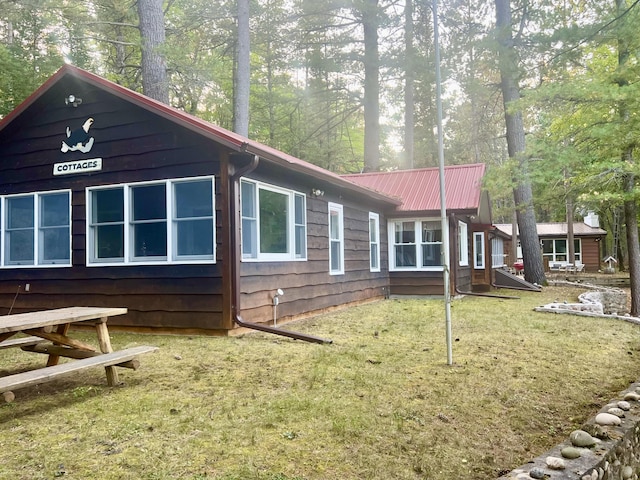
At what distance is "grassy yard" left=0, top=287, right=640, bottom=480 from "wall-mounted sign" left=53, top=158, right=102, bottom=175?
304cm

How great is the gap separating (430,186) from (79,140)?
915cm

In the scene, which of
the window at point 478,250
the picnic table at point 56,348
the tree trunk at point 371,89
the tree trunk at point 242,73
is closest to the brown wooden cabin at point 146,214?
the picnic table at point 56,348

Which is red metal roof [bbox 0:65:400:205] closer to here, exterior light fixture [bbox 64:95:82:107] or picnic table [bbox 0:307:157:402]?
exterior light fixture [bbox 64:95:82:107]

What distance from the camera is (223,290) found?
6.83m

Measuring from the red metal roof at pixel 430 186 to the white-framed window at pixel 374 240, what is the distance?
855 mm

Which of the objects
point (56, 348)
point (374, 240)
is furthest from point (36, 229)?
point (374, 240)

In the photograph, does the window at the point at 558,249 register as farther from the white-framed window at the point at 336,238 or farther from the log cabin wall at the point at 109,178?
the log cabin wall at the point at 109,178

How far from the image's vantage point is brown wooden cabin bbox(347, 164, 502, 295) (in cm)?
1295

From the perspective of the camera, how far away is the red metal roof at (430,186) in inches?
508

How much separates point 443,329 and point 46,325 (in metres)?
5.37

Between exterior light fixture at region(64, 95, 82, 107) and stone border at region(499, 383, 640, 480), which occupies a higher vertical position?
exterior light fixture at region(64, 95, 82, 107)

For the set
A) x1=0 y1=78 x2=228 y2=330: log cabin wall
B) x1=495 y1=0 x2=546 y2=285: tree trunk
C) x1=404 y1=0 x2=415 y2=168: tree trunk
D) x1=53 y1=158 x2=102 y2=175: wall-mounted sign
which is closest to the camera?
x1=0 y1=78 x2=228 y2=330: log cabin wall

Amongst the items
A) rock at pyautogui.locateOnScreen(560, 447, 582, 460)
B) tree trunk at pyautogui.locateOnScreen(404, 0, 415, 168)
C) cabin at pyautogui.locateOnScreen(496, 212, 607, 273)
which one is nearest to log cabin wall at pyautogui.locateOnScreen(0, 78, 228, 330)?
rock at pyautogui.locateOnScreen(560, 447, 582, 460)

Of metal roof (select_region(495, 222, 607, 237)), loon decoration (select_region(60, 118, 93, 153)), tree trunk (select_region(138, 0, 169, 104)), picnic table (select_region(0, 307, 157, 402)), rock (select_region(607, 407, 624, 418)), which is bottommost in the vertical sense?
rock (select_region(607, 407, 624, 418))
